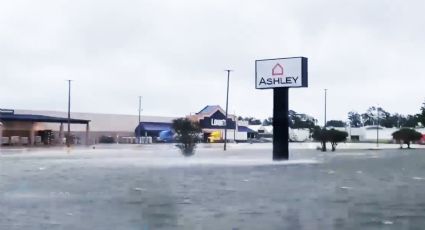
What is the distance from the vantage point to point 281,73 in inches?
1688

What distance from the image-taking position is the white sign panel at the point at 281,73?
42.1 metres

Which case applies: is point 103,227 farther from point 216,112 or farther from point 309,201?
point 216,112

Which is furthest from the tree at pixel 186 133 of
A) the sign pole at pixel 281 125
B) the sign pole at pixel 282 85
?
the sign pole at pixel 281 125

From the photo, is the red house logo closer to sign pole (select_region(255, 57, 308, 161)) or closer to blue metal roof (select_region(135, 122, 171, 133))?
sign pole (select_region(255, 57, 308, 161))

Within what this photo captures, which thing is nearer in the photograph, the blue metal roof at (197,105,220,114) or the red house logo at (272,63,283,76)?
the red house logo at (272,63,283,76)

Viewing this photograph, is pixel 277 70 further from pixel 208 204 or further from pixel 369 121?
pixel 369 121

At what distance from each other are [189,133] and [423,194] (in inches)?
1195

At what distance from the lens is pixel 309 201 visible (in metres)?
14.8

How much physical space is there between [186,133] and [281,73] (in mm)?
8831

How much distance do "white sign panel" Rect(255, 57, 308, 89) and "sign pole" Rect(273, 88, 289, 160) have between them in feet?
2.31

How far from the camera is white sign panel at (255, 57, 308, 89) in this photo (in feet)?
138

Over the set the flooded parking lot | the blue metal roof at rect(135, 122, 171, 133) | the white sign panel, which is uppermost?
the white sign panel

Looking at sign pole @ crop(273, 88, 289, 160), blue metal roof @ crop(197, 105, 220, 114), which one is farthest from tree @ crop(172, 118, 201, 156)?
blue metal roof @ crop(197, 105, 220, 114)

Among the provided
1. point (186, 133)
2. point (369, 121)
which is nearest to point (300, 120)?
point (369, 121)
